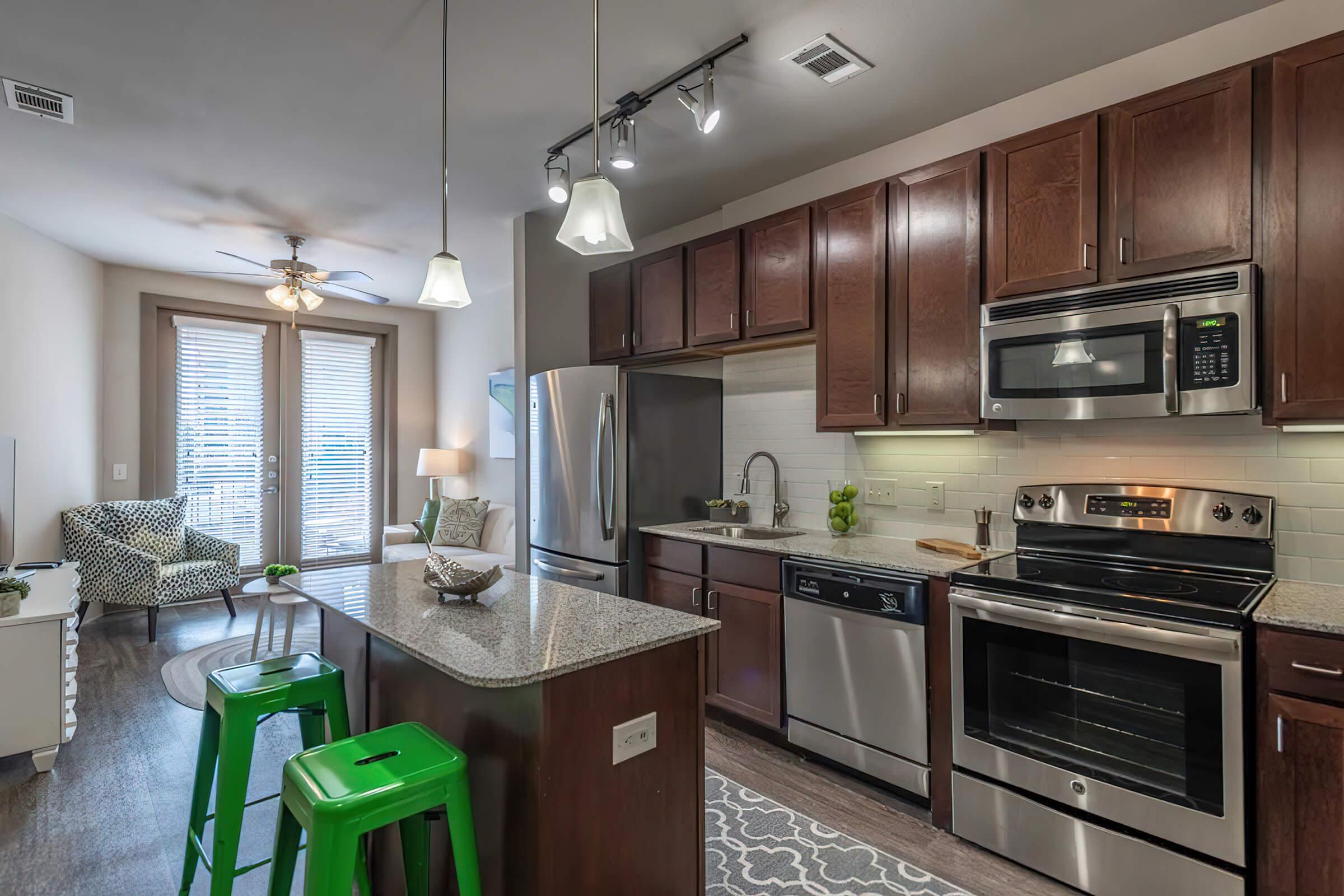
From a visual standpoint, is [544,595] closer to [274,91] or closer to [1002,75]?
[274,91]

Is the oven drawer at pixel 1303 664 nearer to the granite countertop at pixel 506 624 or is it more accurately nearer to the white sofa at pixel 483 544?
the granite countertop at pixel 506 624

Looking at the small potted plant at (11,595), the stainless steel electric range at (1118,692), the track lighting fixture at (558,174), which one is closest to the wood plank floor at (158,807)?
the stainless steel electric range at (1118,692)

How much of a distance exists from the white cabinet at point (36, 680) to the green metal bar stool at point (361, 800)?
6.72ft

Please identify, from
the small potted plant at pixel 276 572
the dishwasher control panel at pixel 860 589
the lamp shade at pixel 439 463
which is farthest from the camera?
the lamp shade at pixel 439 463

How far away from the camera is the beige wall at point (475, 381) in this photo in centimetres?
598

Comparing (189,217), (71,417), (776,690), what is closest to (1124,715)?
(776,690)

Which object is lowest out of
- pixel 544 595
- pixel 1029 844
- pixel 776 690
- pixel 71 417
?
pixel 1029 844

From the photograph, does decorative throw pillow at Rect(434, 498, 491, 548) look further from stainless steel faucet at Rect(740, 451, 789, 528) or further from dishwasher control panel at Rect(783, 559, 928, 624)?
dishwasher control panel at Rect(783, 559, 928, 624)

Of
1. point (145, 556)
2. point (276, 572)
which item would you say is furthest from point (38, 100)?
point (145, 556)

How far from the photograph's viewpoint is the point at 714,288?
3385 millimetres

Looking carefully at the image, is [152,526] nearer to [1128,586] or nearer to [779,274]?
[779,274]

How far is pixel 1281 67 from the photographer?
1.87 m

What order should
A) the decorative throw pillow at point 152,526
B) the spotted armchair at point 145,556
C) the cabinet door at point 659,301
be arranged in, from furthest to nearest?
1. the decorative throw pillow at point 152,526
2. the spotted armchair at point 145,556
3. the cabinet door at point 659,301

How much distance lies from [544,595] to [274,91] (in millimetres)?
2219
